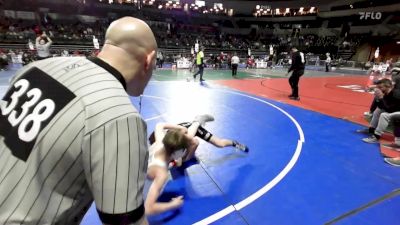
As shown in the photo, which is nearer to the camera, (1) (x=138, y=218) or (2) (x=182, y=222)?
(1) (x=138, y=218)

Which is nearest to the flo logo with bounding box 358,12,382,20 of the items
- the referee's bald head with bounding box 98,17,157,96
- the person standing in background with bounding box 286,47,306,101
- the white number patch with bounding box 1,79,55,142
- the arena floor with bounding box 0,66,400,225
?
the person standing in background with bounding box 286,47,306,101

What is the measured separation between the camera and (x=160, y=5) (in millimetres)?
43469

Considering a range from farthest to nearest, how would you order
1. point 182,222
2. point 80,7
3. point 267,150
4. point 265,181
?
point 80,7, point 267,150, point 265,181, point 182,222

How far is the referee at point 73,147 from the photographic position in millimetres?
1044

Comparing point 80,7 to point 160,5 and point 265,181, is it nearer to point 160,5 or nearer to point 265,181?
point 160,5

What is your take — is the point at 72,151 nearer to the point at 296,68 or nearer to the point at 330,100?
the point at 296,68

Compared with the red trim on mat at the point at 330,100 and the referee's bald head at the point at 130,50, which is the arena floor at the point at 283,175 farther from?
the referee's bald head at the point at 130,50

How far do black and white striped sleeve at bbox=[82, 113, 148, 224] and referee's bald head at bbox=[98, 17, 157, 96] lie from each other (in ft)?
1.08

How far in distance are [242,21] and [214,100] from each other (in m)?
42.2

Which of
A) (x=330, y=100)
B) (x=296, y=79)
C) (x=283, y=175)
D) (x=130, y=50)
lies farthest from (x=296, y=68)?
(x=130, y=50)

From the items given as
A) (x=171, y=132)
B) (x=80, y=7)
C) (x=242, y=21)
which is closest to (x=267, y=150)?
(x=171, y=132)

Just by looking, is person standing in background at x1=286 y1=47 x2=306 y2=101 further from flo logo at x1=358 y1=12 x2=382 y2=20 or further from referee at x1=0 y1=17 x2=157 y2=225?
flo logo at x1=358 y1=12 x2=382 y2=20

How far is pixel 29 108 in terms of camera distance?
1.19m

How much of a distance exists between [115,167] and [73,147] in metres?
0.19
